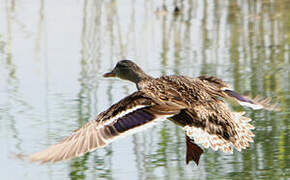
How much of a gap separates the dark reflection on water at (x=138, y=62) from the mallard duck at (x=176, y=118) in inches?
15.5

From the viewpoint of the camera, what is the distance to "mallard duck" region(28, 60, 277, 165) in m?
5.75

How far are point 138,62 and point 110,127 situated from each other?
3964 millimetres

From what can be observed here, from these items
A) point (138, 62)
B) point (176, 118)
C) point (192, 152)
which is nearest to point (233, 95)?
point (192, 152)

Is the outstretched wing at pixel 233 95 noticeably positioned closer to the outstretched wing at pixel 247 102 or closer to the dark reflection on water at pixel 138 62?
the outstretched wing at pixel 247 102

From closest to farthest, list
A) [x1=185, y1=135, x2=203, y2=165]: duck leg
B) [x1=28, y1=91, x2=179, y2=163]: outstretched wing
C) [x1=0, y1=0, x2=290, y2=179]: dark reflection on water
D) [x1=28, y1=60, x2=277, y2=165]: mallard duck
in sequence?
[x1=28, y1=91, x2=179, y2=163]: outstretched wing
[x1=28, y1=60, x2=277, y2=165]: mallard duck
[x1=185, y1=135, x2=203, y2=165]: duck leg
[x1=0, y1=0, x2=290, y2=179]: dark reflection on water

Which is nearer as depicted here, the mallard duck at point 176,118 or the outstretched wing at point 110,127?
the outstretched wing at point 110,127

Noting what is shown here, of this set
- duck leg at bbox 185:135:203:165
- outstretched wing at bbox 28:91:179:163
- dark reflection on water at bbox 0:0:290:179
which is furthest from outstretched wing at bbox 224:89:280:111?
outstretched wing at bbox 28:91:179:163

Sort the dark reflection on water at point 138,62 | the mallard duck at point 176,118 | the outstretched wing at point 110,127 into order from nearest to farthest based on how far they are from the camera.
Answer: the outstretched wing at point 110,127 < the mallard duck at point 176,118 < the dark reflection on water at point 138,62

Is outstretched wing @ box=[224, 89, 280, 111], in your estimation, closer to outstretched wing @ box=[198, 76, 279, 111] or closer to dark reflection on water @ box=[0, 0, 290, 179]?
outstretched wing @ box=[198, 76, 279, 111]

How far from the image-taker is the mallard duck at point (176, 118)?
5750mm

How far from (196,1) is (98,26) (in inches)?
79.9

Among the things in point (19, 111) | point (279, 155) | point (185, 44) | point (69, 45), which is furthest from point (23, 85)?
point (279, 155)

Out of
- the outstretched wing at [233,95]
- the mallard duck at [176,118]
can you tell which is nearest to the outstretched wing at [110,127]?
the mallard duck at [176,118]

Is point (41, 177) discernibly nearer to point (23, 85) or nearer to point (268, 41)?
point (23, 85)
